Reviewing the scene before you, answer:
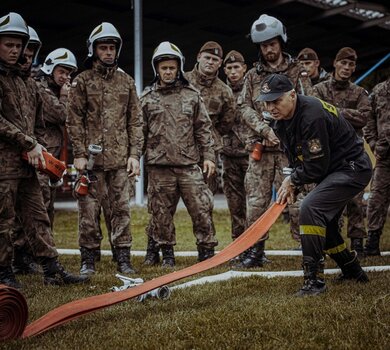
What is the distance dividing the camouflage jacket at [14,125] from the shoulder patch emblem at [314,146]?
2.37 m

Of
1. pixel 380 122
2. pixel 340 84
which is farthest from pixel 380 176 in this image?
pixel 340 84

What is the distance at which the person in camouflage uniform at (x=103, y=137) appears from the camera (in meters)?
6.44

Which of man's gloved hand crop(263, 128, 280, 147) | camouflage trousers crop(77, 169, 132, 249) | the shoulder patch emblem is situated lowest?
camouflage trousers crop(77, 169, 132, 249)

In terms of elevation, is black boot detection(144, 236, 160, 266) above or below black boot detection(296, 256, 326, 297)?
below

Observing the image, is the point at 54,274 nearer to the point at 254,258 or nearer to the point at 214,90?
the point at 254,258

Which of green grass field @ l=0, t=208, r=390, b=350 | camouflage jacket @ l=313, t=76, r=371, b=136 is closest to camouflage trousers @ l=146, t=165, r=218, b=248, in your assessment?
green grass field @ l=0, t=208, r=390, b=350

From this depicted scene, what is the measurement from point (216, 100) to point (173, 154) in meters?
1.44

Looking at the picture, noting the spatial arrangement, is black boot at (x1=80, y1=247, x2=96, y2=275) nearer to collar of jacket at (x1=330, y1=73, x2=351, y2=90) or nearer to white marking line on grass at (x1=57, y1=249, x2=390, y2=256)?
white marking line on grass at (x1=57, y1=249, x2=390, y2=256)

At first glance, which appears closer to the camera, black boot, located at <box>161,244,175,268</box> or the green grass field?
the green grass field

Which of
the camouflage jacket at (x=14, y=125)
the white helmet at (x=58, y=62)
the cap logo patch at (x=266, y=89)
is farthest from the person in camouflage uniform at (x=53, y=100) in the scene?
the cap logo patch at (x=266, y=89)

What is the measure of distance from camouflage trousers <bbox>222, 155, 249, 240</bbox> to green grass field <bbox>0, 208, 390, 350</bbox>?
245cm

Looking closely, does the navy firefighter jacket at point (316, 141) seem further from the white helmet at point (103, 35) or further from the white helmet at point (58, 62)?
the white helmet at point (58, 62)

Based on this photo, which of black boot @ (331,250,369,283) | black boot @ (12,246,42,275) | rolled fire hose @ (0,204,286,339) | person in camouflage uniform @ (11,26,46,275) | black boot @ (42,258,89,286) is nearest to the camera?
rolled fire hose @ (0,204,286,339)

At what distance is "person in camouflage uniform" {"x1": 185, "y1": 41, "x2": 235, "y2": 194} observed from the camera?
7.95 m
